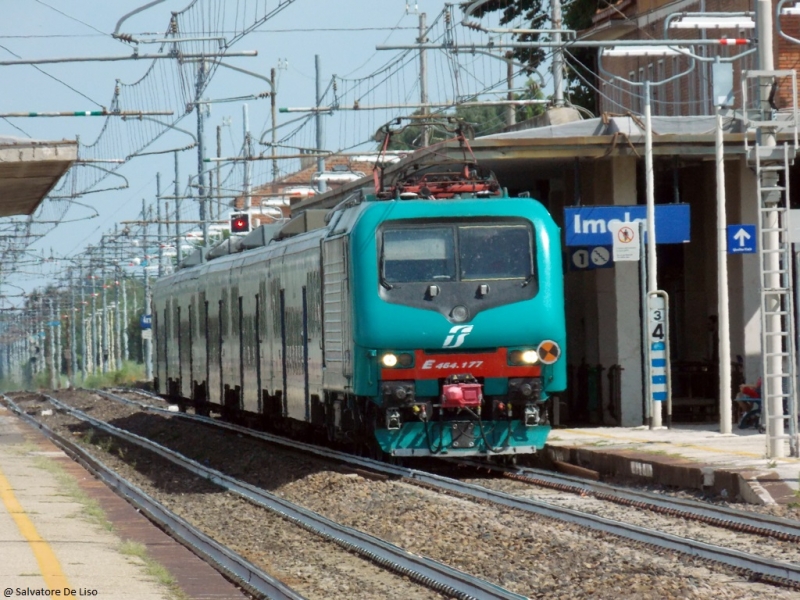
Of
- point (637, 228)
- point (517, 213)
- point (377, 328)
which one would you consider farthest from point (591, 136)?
point (377, 328)

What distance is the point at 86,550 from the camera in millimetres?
10922

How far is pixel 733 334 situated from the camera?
25.2 m

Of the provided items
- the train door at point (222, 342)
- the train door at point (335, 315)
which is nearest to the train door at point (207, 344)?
the train door at point (222, 342)

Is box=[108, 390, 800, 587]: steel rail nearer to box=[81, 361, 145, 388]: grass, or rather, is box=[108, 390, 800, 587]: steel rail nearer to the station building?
the station building

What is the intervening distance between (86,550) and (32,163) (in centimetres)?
1153

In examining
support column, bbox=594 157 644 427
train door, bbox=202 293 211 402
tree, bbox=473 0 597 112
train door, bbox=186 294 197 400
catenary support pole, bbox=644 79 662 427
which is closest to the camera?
catenary support pole, bbox=644 79 662 427

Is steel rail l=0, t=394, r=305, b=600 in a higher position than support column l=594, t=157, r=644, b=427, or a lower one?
lower

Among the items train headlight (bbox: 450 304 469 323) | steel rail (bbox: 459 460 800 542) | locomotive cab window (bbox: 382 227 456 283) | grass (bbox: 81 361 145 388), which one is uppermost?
locomotive cab window (bbox: 382 227 456 283)

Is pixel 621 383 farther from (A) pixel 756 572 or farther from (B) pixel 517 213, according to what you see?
(A) pixel 756 572

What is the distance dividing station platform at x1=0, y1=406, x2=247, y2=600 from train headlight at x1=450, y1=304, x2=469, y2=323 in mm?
4142

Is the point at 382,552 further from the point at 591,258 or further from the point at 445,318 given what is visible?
the point at 591,258

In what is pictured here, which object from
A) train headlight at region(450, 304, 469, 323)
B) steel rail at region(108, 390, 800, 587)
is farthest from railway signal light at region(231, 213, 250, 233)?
train headlight at region(450, 304, 469, 323)

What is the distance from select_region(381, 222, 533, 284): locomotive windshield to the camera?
17078mm

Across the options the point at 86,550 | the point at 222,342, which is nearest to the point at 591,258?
the point at 222,342
